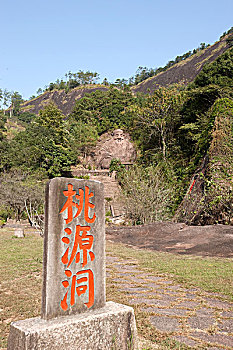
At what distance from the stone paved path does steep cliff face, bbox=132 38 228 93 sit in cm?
7084

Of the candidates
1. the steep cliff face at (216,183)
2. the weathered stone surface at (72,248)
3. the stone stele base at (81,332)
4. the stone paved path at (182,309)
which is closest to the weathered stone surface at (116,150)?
the steep cliff face at (216,183)

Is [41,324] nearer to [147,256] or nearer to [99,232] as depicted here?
[99,232]

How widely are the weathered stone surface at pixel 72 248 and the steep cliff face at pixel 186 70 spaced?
238ft

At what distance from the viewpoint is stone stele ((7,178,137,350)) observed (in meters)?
2.27

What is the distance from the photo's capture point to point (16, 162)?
103ft

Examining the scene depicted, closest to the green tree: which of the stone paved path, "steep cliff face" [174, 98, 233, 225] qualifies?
"steep cliff face" [174, 98, 233, 225]

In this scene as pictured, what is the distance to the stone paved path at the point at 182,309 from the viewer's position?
296 centimetres

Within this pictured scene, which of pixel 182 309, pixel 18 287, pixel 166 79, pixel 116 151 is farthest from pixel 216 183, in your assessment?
pixel 166 79

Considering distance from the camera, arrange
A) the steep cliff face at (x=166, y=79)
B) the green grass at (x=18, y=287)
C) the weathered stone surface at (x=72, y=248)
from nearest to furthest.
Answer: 1. the weathered stone surface at (x=72, y=248)
2. the green grass at (x=18, y=287)
3. the steep cliff face at (x=166, y=79)

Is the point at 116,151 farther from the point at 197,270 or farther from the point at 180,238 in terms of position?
the point at 197,270

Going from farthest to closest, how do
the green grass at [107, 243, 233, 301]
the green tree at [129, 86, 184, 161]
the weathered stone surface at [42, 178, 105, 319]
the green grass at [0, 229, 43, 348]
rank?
the green tree at [129, 86, 184, 161]
the green grass at [107, 243, 233, 301]
the green grass at [0, 229, 43, 348]
the weathered stone surface at [42, 178, 105, 319]

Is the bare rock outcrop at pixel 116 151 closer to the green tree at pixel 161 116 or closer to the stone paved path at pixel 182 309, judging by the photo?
the green tree at pixel 161 116

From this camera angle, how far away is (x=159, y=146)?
2397 centimetres

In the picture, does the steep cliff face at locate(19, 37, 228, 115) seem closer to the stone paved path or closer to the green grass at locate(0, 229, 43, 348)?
the green grass at locate(0, 229, 43, 348)
